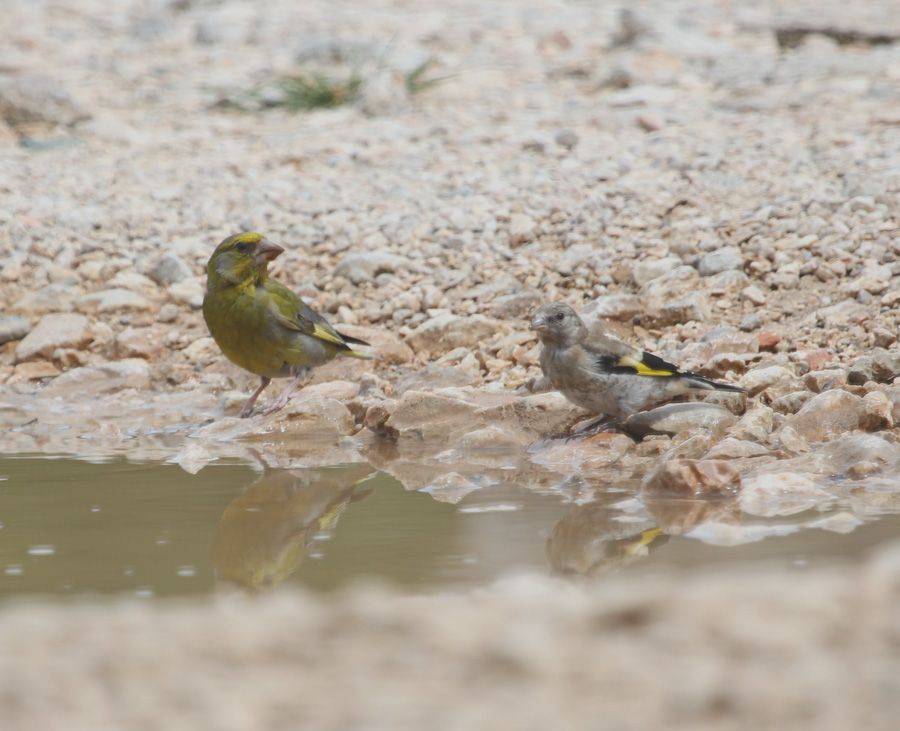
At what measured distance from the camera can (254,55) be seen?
12711 mm

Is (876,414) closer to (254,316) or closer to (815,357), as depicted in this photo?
(815,357)

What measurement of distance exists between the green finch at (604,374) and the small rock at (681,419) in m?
0.07

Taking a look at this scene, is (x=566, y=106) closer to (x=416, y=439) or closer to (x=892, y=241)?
(x=892, y=241)

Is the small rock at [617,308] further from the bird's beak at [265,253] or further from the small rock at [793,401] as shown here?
the bird's beak at [265,253]

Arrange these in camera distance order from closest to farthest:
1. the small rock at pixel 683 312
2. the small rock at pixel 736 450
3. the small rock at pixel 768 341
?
the small rock at pixel 736 450 < the small rock at pixel 768 341 < the small rock at pixel 683 312

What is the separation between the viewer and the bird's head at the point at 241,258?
6055 millimetres

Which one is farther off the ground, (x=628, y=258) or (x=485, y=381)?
(x=628, y=258)

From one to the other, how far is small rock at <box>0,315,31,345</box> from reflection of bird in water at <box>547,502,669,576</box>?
4.73 meters

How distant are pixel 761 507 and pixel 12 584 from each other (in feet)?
7.57

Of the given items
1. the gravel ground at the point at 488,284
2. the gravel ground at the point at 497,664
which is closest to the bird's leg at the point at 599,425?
the gravel ground at the point at 488,284

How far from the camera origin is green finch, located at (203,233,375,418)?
6.05 meters

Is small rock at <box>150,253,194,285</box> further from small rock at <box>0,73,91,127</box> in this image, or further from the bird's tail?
the bird's tail

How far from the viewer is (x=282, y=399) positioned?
20.2 ft

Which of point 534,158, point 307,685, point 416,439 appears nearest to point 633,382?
point 416,439
